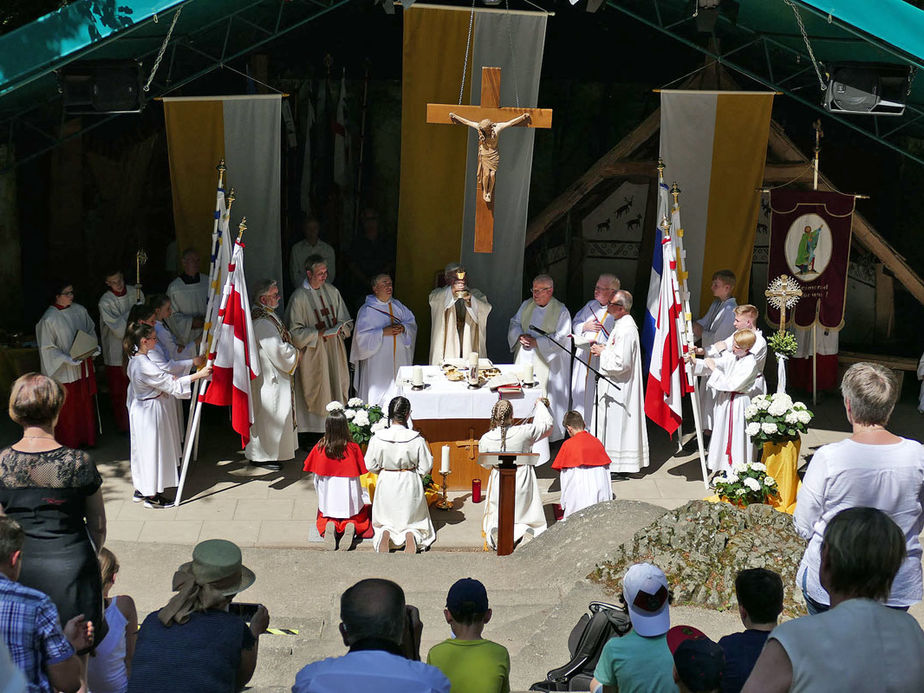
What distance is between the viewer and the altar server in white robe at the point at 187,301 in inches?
473

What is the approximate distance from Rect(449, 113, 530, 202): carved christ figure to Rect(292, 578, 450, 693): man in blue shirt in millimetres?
8339

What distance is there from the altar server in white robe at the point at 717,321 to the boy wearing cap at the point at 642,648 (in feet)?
24.5

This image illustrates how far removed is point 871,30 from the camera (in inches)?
385

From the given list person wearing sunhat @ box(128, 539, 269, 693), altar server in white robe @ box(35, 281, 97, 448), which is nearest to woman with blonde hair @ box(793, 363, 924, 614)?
person wearing sunhat @ box(128, 539, 269, 693)

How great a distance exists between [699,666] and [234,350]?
286 inches

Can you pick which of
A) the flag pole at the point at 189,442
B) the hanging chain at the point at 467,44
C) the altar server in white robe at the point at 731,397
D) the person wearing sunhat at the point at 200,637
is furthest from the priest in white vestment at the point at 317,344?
the person wearing sunhat at the point at 200,637

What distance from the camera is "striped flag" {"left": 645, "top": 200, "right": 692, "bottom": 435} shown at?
1123cm

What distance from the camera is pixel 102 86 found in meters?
10.2

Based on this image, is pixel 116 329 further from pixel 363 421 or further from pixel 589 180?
pixel 589 180

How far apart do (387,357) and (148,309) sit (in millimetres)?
2636

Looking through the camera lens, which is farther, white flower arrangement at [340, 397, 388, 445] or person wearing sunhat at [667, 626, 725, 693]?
white flower arrangement at [340, 397, 388, 445]

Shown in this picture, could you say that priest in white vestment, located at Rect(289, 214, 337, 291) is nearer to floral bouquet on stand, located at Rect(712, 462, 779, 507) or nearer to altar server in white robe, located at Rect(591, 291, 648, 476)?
altar server in white robe, located at Rect(591, 291, 648, 476)

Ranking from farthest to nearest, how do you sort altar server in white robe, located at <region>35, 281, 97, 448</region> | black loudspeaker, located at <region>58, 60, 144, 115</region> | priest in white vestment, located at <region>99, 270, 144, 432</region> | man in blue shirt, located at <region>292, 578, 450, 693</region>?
1. priest in white vestment, located at <region>99, 270, 144, 432</region>
2. altar server in white robe, located at <region>35, 281, 97, 448</region>
3. black loudspeaker, located at <region>58, 60, 144, 115</region>
4. man in blue shirt, located at <region>292, 578, 450, 693</region>

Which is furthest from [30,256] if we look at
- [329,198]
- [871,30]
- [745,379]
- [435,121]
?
[871,30]
